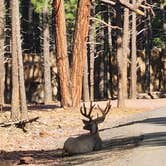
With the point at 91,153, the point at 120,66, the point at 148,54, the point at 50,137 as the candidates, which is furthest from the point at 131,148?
the point at 148,54

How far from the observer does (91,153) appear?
15086mm

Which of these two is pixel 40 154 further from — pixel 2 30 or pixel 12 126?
pixel 2 30

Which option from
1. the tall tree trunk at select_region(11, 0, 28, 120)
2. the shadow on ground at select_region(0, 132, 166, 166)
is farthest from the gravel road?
the tall tree trunk at select_region(11, 0, 28, 120)

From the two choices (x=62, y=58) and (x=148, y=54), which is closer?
(x=62, y=58)

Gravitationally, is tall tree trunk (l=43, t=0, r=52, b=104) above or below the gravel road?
above

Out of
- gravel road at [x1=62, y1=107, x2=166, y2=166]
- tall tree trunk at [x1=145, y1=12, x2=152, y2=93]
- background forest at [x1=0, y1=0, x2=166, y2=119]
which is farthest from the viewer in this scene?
tall tree trunk at [x1=145, y1=12, x2=152, y2=93]

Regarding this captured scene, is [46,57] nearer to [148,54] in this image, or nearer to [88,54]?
[88,54]

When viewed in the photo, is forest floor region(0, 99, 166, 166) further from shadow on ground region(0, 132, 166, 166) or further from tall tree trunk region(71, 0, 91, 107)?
tall tree trunk region(71, 0, 91, 107)

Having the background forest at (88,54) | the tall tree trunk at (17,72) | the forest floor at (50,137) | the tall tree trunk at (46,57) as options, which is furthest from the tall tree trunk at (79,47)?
the tall tree trunk at (46,57)

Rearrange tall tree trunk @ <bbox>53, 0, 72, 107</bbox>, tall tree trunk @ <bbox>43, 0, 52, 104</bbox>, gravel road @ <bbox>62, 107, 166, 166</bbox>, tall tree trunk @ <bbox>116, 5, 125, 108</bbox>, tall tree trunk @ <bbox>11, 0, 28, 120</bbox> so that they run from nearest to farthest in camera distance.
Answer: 1. gravel road @ <bbox>62, 107, 166, 166</bbox>
2. tall tree trunk @ <bbox>11, 0, 28, 120</bbox>
3. tall tree trunk @ <bbox>53, 0, 72, 107</bbox>
4. tall tree trunk @ <bbox>116, 5, 125, 108</bbox>
5. tall tree trunk @ <bbox>43, 0, 52, 104</bbox>

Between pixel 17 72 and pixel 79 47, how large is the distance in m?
4.30

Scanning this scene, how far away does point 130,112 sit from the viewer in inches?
1080

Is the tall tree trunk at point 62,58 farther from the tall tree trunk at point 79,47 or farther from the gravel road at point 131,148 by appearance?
the gravel road at point 131,148

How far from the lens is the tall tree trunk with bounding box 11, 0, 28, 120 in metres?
23.6
